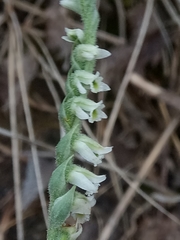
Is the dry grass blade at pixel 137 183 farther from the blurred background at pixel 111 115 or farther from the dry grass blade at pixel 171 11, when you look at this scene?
the dry grass blade at pixel 171 11

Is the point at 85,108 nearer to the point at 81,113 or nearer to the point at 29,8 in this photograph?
the point at 81,113

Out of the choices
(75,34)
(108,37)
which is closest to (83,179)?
(75,34)

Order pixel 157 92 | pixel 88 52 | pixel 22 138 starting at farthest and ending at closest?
pixel 157 92 < pixel 22 138 < pixel 88 52

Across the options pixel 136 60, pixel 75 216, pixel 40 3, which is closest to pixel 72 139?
pixel 75 216

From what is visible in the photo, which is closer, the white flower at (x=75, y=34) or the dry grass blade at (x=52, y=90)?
the white flower at (x=75, y=34)

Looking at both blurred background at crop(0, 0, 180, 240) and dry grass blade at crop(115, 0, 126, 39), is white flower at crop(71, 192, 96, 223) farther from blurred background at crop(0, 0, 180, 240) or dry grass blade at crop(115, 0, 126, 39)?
dry grass blade at crop(115, 0, 126, 39)

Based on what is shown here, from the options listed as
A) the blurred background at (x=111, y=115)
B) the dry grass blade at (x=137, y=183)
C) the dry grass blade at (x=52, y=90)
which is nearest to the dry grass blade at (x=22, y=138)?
the blurred background at (x=111, y=115)
